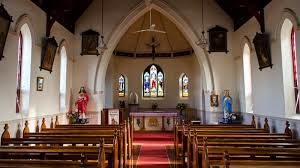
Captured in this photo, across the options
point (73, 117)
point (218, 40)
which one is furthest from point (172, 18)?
point (73, 117)

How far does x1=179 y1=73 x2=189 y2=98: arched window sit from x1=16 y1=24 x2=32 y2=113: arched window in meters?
9.22

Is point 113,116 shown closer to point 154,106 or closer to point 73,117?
point 73,117

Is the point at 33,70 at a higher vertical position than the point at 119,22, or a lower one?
lower

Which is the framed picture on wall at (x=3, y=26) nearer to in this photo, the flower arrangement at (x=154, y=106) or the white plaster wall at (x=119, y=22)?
the white plaster wall at (x=119, y=22)

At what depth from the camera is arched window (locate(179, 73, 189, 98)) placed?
49.0 feet

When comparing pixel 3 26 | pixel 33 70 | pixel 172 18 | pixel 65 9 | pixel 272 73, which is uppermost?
pixel 172 18

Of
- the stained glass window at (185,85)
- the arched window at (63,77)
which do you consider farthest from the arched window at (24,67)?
the stained glass window at (185,85)

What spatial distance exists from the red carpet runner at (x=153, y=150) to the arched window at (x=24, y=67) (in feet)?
11.4

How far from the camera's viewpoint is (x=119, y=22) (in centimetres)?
1073

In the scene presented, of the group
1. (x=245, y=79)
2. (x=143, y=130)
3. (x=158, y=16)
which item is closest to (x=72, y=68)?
(x=143, y=130)

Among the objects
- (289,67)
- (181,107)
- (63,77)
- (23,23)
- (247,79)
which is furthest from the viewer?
(181,107)

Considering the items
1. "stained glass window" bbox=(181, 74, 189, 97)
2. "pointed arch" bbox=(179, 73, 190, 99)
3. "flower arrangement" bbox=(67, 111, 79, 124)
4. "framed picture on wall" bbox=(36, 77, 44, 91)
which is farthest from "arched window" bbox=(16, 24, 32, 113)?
"stained glass window" bbox=(181, 74, 189, 97)

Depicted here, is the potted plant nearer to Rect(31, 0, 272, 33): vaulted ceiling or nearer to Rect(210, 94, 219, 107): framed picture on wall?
Rect(210, 94, 219, 107): framed picture on wall

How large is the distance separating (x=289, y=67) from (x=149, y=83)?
368 inches
